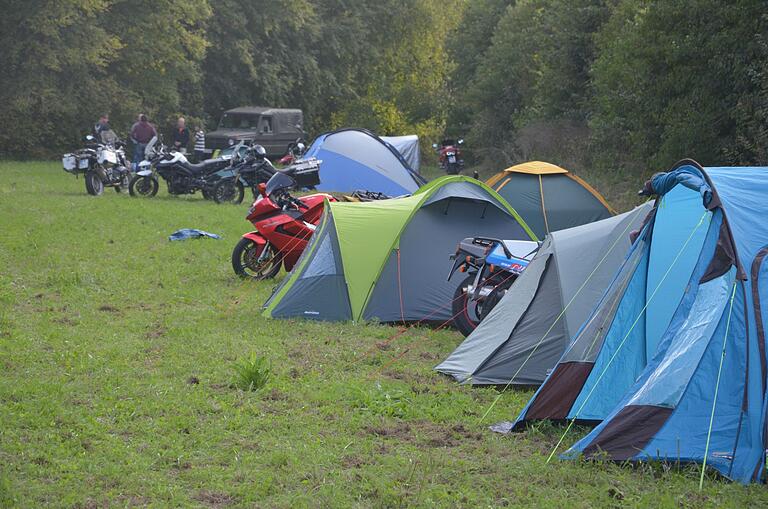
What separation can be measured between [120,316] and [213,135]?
20.8m

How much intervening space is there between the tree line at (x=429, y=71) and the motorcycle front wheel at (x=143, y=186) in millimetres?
8908

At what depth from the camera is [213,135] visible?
96.1 feet

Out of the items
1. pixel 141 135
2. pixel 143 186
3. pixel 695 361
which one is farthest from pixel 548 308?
pixel 141 135

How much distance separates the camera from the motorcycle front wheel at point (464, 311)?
8.83 m

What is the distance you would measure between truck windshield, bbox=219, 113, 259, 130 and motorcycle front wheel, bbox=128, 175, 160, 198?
35.2ft

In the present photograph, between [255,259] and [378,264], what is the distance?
2.75 meters

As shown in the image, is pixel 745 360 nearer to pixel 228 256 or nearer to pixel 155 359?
pixel 155 359

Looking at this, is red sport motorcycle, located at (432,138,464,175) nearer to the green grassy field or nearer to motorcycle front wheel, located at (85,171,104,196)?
motorcycle front wheel, located at (85,171,104,196)

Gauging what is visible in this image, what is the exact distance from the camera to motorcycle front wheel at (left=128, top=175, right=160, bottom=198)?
19.1 metres

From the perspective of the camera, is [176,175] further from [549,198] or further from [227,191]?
[549,198]

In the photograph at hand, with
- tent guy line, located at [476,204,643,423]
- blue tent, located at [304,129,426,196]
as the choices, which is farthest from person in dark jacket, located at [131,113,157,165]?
tent guy line, located at [476,204,643,423]

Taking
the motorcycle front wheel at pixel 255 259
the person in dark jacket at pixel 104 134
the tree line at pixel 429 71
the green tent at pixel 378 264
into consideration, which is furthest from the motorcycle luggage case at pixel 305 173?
the person in dark jacket at pixel 104 134

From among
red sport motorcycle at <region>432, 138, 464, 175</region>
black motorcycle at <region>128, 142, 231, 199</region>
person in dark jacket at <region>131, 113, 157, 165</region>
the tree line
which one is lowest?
red sport motorcycle at <region>432, 138, 464, 175</region>

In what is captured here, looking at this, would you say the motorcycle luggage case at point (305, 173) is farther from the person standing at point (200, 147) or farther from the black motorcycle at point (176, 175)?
the person standing at point (200, 147)
